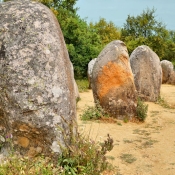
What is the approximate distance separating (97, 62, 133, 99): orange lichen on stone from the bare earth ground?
1073 millimetres

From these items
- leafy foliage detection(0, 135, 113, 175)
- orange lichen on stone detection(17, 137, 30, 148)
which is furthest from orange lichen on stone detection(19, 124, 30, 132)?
leafy foliage detection(0, 135, 113, 175)

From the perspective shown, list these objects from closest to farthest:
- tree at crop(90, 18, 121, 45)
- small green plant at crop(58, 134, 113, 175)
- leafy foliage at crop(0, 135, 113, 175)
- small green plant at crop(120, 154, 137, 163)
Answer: leafy foliage at crop(0, 135, 113, 175) < small green plant at crop(58, 134, 113, 175) < small green plant at crop(120, 154, 137, 163) < tree at crop(90, 18, 121, 45)

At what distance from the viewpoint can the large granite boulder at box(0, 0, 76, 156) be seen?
155 inches

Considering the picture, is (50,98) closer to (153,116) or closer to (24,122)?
(24,122)

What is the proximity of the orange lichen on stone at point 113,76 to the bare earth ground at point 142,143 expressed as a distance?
3.52ft

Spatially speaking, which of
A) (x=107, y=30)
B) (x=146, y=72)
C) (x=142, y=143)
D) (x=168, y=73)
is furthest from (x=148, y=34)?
(x=142, y=143)

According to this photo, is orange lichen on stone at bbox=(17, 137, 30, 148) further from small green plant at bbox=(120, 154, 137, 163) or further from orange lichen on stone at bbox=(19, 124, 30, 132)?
small green plant at bbox=(120, 154, 137, 163)

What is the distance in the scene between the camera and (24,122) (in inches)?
156

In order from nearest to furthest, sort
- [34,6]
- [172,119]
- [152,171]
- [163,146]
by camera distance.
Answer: [34,6] < [152,171] < [163,146] < [172,119]

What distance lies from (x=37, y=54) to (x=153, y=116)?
22.1 feet

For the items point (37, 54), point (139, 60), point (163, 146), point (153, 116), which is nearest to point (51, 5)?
point (139, 60)

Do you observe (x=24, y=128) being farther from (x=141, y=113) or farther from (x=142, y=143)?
(x=141, y=113)

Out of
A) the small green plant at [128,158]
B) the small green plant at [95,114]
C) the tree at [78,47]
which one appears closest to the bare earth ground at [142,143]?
Result: the small green plant at [128,158]

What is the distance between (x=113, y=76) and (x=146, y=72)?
373cm
